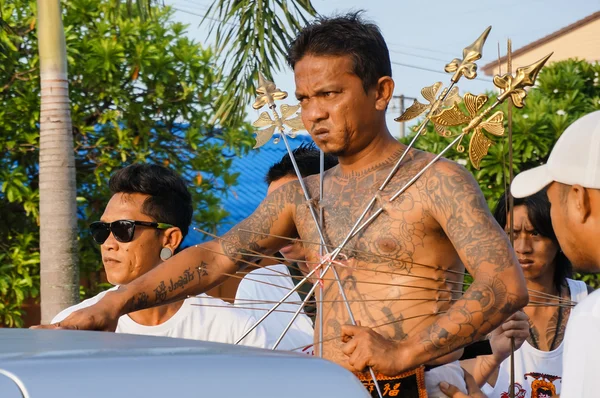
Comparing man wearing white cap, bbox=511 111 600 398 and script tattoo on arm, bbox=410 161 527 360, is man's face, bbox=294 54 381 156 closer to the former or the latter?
script tattoo on arm, bbox=410 161 527 360

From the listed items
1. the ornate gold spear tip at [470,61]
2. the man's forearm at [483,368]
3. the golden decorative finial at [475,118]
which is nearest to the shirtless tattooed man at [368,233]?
the golden decorative finial at [475,118]

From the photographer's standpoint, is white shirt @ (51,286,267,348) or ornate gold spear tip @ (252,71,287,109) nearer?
ornate gold spear tip @ (252,71,287,109)

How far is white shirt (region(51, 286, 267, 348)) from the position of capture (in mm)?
4020

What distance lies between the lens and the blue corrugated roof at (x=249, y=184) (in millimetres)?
12572

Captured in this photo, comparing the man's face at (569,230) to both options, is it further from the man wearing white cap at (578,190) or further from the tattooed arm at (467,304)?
the tattooed arm at (467,304)

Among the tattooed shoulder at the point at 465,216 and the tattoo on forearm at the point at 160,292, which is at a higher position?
the tattooed shoulder at the point at 465,216

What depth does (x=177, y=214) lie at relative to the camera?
443 cm

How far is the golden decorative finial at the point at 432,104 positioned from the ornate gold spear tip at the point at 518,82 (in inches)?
6.6

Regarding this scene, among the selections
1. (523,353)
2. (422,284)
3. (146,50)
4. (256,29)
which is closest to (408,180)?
(422,284)

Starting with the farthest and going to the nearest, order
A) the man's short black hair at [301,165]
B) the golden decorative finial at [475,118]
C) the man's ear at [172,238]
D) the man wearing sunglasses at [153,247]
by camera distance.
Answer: the man's short black hair at [301,165], the man's ear at [172,238], the man wearing sunglasses at [153,247], the golden decorative finial at [475,118]

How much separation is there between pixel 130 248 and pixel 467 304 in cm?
193

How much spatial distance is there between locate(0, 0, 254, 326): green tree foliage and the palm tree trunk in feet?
3.67

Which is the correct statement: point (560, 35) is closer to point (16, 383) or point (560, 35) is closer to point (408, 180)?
point (408, 180)

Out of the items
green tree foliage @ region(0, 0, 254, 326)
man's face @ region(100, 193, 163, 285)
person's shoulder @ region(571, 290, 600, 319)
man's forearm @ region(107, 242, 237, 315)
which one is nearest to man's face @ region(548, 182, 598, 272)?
person's shoulder @ region(571, 290, 600, 319)
